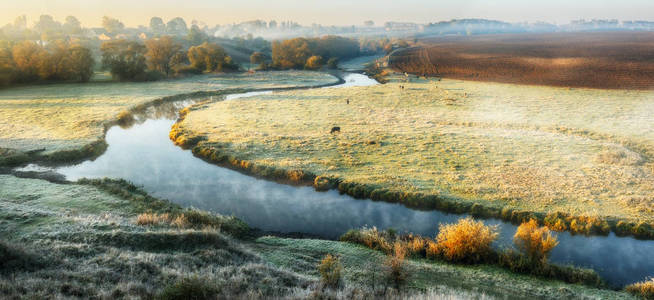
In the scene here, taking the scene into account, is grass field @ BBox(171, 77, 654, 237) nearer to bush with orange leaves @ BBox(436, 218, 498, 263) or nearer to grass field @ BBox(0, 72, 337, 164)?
bush with orange leaves @ BBox(436, 218, 498, 263)

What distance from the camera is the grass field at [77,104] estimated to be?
34.9 metres

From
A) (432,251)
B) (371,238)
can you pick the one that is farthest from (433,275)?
(371,238)

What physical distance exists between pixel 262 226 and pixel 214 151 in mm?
14707

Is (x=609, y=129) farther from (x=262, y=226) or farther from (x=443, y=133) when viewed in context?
(x=262, y=226)

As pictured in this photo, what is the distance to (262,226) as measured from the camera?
21.2m

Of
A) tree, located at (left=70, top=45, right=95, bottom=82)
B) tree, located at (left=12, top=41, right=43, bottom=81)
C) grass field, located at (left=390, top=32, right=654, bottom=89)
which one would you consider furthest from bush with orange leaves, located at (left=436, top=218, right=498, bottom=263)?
tree, located at (left=12, top=41, right=43, bottom=81)

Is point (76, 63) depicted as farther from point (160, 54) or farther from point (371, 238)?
point (371, 238)

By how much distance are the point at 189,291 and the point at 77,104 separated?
Result: 57387 millimetres

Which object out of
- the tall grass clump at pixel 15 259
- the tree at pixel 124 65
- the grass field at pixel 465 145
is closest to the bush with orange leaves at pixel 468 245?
the grass field at pixel 465 145

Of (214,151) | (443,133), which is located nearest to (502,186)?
(443,133)

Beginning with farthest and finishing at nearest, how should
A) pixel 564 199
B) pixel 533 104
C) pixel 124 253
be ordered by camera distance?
pixel 533 104, pixel 564 199, pixel 124 253

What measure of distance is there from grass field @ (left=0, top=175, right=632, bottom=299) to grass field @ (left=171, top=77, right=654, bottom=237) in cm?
826

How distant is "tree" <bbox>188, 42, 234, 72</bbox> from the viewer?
103 metres

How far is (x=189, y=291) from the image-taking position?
381 inches
